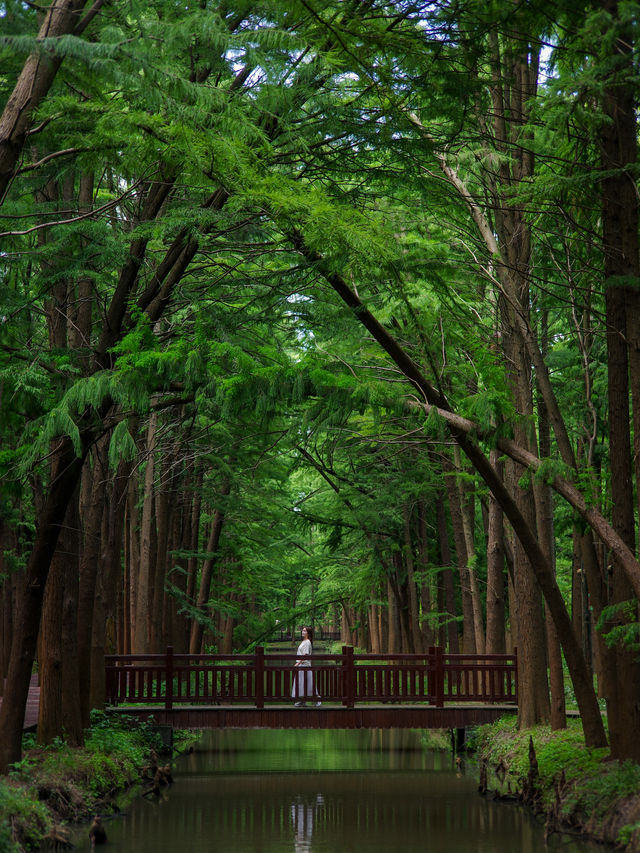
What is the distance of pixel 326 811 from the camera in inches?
520

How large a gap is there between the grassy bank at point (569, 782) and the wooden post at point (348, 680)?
292 cm

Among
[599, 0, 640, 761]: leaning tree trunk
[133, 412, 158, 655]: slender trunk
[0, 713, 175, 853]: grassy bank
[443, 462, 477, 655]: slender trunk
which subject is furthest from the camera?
[443, 462, 477, 655]: slender trunk

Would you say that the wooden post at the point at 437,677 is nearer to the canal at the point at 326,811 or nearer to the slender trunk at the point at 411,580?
the canal at the point at 326,811

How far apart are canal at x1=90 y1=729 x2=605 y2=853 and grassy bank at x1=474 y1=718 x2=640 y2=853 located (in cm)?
26

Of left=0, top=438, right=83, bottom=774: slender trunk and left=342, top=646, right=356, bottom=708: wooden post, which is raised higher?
left=0, top=438, right=83, bottom=774: slender trunk

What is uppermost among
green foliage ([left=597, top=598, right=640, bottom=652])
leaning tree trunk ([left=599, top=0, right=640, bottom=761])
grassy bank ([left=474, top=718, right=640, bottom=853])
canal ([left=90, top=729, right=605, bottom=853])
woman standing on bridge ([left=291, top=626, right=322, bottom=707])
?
leaning tree trunk ([left=599, top=0, right=640, bottom=761])

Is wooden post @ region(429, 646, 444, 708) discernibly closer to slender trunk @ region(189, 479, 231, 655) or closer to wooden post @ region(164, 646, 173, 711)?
wooden post @ region(164, 646, 173, 711)

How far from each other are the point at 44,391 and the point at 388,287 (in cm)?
397

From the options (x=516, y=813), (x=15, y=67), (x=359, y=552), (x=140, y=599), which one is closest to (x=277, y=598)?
(x=359, y=552)

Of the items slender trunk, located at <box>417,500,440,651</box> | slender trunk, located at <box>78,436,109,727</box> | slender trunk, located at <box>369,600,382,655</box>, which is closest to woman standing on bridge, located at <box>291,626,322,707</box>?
slender trunk, located at <box>78,436,109,727</box>

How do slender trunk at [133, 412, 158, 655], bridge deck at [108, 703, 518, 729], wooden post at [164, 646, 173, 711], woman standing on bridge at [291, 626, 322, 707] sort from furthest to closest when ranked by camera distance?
slender trunk at [133, 412, 158, 655] → woman standing on bridge at [291, 626, 322, 707] → wooden post at [164, 646, 173, 711] → bridge deck at [108, 703, 518, 729]

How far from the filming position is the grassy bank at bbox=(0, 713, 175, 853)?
9367mm

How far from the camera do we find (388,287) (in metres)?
11.7

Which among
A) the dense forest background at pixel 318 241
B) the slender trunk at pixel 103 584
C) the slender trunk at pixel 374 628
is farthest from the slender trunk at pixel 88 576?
the slender trunk at pixel 374 628
